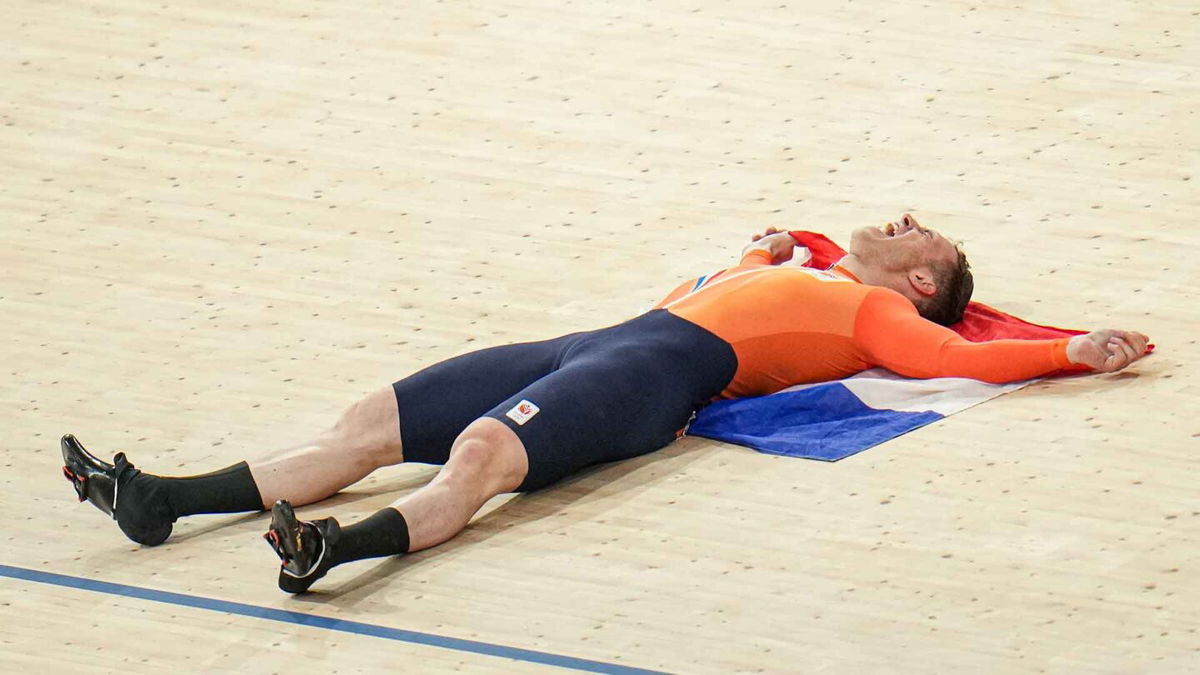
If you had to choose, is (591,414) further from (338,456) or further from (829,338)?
(829,338)

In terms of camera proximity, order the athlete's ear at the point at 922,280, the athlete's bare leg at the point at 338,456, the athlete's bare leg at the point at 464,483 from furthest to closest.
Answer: the athlete's ear at the point at 922,280
the athlete's bare leg at the point at 338,456
the athlete's bare leg at the point at 464,483

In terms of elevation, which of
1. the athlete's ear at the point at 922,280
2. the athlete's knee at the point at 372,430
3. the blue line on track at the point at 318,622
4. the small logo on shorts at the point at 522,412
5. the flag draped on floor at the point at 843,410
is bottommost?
the blue line on track at the point at 318,622

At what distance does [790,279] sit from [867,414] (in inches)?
15.8

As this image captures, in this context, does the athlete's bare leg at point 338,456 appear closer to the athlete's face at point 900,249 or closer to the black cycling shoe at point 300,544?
the black cycling shoe at point 300,544

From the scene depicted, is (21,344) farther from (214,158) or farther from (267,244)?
(214,158)

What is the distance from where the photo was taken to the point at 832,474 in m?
4.63

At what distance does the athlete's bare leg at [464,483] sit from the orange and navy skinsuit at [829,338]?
70cm

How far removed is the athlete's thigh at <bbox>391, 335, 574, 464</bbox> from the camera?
4660mm

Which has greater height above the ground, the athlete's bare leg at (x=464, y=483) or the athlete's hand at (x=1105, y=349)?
the athlete's hand at (x=1105, y=349)

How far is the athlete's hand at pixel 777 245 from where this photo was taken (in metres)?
5.46

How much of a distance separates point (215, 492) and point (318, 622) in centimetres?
58

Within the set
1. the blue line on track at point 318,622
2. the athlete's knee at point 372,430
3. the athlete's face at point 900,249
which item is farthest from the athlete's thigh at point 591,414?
the athlete's face at point 900,249

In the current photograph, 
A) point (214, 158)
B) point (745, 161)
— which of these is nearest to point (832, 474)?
point (745, 161)

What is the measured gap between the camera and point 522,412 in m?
4.48
